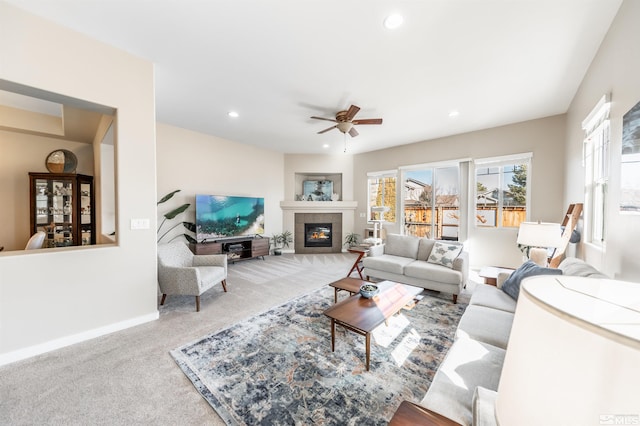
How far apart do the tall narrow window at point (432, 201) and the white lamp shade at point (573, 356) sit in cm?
535

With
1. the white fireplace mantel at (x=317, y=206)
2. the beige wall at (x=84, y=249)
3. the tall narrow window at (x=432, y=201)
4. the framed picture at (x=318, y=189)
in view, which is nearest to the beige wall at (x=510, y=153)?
the tall narrow window at (x=432, y=201)

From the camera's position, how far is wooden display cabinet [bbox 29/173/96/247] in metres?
3.80

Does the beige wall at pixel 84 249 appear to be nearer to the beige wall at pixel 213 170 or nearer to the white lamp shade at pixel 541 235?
the beige wall at pixel 213 170

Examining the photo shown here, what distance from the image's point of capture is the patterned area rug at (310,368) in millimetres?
1580

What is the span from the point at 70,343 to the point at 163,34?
3.11 metres

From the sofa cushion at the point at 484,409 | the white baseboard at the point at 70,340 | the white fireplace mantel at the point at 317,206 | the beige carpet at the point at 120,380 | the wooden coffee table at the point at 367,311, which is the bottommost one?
the beige carpet at the point at 120,380

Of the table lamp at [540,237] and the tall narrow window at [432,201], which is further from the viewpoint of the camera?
the tall narrow window at [432,201]

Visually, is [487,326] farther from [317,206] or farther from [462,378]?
[317,206]

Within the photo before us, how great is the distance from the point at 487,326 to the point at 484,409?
3.70 ft

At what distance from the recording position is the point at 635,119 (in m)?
1.60

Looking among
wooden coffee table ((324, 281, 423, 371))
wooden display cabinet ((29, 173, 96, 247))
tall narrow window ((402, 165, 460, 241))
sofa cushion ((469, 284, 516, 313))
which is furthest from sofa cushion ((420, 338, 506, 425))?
wooden display cabinet ((29, 173, 96, 247))

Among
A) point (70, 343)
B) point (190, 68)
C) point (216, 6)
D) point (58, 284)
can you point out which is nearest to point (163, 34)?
point (190, 68)

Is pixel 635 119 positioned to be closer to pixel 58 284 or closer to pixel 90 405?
pixel 90 405

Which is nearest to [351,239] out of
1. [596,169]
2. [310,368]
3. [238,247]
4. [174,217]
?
[238,247]
